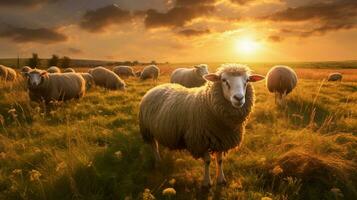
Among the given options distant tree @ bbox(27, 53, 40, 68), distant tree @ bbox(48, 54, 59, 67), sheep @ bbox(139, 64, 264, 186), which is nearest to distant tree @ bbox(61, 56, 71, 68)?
distant tree @ bbox(48, 54, 59, 67)

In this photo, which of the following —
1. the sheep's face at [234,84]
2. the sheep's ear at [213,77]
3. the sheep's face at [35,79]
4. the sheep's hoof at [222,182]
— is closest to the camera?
the sheep's face at [234,84]

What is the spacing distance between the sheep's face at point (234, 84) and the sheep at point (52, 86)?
7429 mm

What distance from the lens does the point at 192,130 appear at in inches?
216

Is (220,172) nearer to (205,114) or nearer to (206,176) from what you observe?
Result: (206,176)

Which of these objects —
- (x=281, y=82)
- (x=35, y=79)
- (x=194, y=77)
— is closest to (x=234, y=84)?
(x=35, y=79)

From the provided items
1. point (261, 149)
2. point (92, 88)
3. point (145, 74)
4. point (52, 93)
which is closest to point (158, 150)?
point (261, 149)

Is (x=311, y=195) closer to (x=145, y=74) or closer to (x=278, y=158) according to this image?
(x=278, y=158)

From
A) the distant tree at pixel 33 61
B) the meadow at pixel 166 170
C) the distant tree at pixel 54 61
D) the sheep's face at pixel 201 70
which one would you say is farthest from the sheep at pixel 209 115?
the distant tree at pixel 54 61

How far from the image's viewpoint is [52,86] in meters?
12.8

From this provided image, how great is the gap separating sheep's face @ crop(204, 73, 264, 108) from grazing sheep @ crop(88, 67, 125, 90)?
15.2m

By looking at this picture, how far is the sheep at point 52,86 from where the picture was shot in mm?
12000

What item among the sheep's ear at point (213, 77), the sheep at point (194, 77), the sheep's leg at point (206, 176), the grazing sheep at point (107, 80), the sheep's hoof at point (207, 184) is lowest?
the sheep's hoof at point (207, 184)

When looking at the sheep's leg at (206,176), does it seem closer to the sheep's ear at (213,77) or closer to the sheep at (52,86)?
the sheep's ear at (213,77)

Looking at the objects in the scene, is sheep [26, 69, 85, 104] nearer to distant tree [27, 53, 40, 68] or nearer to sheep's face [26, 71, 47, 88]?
sheep's face [26, 71, 47, 88]
